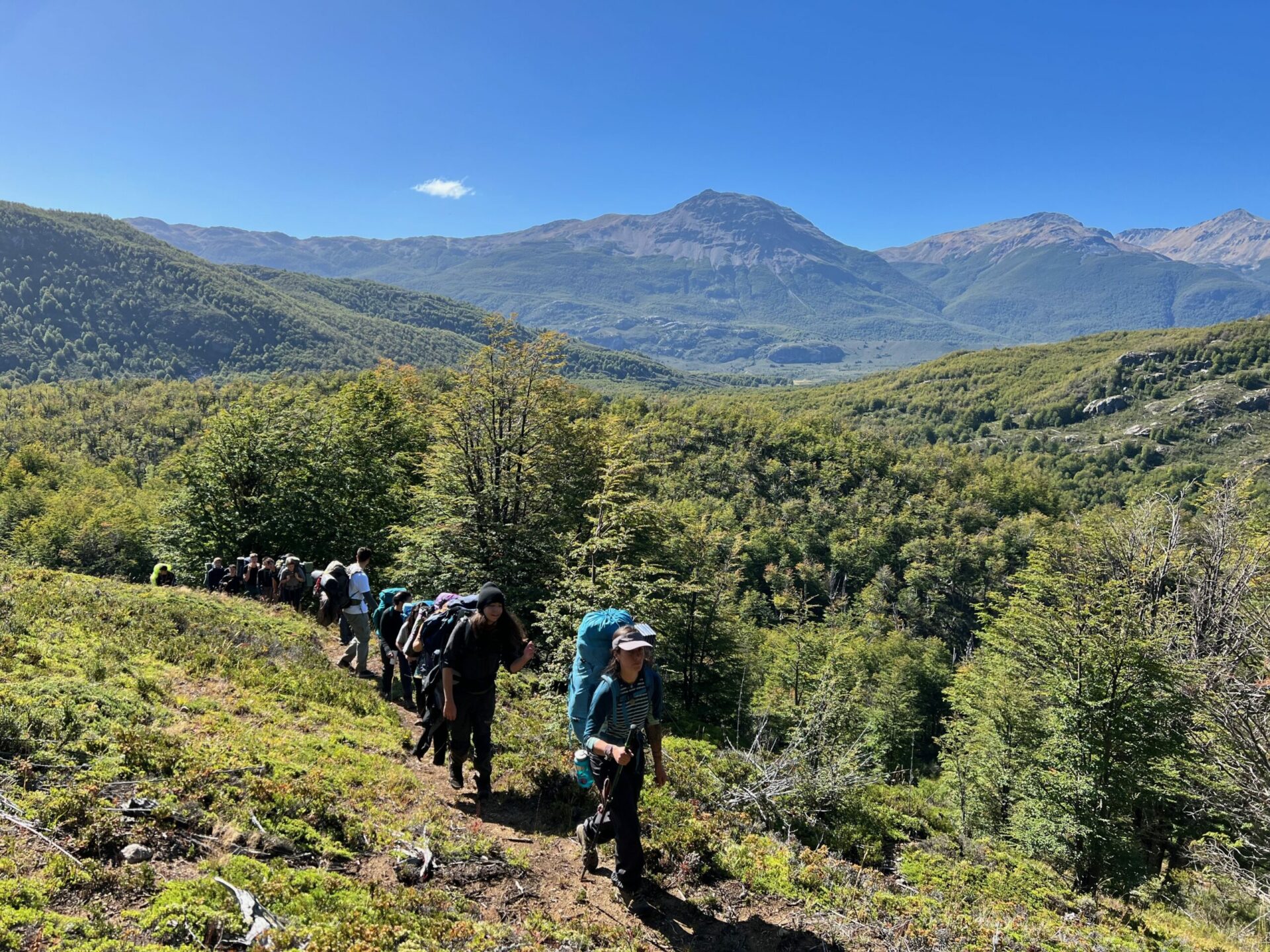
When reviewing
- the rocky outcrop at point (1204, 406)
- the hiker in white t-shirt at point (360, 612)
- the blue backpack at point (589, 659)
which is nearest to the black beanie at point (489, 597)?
the blue backpack at point (589, 659)

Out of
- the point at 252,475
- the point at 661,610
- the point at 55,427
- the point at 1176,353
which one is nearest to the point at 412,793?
the point at 661,610

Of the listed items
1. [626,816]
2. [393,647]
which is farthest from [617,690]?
[393,647]

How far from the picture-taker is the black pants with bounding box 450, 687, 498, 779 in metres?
6.38

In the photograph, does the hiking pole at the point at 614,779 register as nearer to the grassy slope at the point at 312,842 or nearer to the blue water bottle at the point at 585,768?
the blue water bottle at the point at 585,768

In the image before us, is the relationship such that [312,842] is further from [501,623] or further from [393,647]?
[393,647]

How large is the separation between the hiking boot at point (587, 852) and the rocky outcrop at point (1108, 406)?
194m

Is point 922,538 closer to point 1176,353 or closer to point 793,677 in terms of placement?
point 793,677

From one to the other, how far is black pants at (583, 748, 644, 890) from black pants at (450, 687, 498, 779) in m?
1.77

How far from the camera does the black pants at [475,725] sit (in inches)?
251

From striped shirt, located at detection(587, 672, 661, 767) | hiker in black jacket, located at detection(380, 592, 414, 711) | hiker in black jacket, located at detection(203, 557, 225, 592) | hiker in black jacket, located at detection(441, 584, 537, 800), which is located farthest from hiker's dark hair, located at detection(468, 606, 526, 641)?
hiker in black jacket, located at detection(203, 557, 225, 592)

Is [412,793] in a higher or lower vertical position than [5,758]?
lower

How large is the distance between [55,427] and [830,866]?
141 m

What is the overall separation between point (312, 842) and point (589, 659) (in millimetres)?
2746

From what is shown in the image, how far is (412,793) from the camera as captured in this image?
6457 millimetres
